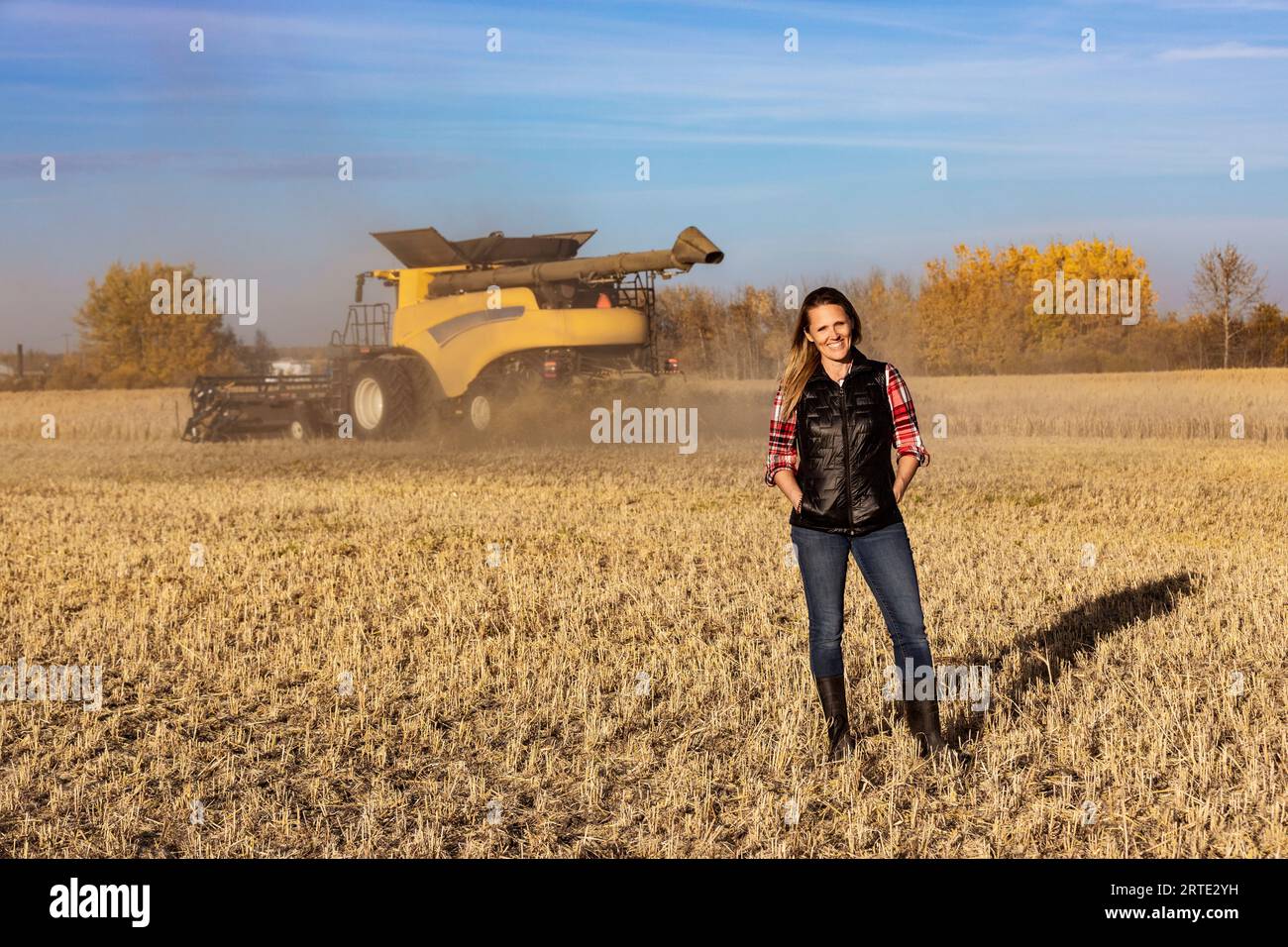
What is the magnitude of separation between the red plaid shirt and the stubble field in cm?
122

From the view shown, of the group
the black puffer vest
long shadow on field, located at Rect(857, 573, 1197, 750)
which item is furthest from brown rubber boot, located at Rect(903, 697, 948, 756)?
the black puffer vest

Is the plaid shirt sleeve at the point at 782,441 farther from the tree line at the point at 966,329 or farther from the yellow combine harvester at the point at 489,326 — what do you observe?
the tree line at the point at 966,329

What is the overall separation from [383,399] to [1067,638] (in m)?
16.9

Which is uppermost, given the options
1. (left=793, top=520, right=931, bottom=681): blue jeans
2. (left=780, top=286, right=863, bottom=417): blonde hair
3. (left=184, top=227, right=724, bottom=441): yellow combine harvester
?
(left=184, top=227, right=724, bottom=441): yellow combine harvester

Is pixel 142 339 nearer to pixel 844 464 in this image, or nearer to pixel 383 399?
pixel 383 399

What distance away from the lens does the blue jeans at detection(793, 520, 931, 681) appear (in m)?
5.24

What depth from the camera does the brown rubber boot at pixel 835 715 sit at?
550cm

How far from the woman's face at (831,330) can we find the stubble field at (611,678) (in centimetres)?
166

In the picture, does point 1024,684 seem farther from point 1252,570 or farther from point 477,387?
point 477,387

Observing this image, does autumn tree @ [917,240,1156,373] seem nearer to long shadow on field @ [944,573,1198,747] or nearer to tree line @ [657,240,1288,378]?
tree line @ [657,240,1288,378]
